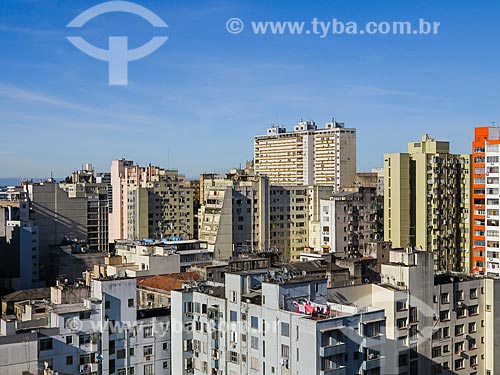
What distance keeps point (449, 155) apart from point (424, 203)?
3856 millimetres

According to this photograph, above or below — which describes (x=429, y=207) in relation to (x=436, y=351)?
above

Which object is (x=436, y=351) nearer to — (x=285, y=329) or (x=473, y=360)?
(x=473, y=360)

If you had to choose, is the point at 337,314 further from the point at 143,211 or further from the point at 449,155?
the point at 143,211

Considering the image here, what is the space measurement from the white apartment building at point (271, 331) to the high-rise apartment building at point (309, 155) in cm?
5419

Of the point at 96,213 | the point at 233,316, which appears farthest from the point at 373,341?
the point at 96,213

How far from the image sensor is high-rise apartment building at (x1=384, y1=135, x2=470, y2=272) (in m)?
43.7

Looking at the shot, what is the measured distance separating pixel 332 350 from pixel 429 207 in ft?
88.1

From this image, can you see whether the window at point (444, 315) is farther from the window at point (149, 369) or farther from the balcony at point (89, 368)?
the balcony at point (89, 368)

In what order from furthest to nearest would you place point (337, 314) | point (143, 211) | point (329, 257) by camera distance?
point (143, 211)
point (329, 257)
point (337, 314)

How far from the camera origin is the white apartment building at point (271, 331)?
62.0 feet

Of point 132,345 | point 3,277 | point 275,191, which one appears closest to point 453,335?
point 132,345

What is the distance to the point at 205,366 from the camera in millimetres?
23328

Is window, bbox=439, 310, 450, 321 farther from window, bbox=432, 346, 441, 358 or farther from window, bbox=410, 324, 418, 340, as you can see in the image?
window, bbox=410, 324, 418, 340

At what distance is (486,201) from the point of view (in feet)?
132
